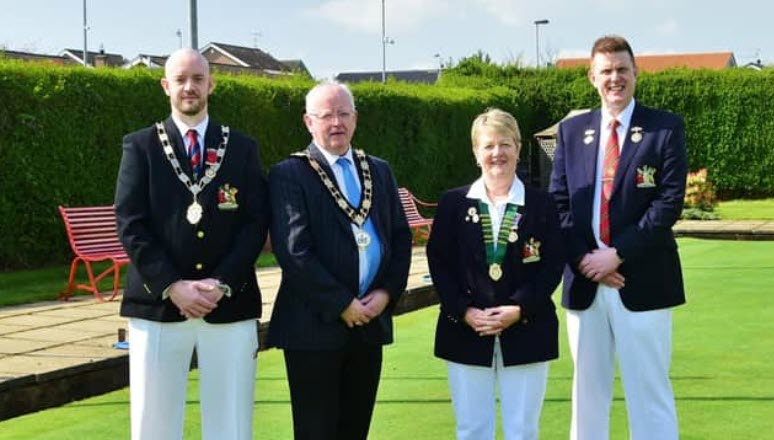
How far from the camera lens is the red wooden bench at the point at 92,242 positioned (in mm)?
9109

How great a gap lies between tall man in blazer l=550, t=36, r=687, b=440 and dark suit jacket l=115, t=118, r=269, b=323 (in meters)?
1.24

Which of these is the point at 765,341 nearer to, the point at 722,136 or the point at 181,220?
the point at 181,220

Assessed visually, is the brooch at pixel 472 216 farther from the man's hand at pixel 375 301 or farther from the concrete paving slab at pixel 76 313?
the concrete paving slab at pixel 76 313

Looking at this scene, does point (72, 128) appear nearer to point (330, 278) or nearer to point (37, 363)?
point (37, 363)

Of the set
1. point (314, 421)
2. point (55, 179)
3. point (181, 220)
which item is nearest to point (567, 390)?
point (314, 421)

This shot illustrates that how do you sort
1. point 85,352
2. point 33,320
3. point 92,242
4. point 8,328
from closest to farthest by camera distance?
point 85,352 → point 8,328 → point 33,320 → point 92,242

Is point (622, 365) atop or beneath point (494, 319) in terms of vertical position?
beneath

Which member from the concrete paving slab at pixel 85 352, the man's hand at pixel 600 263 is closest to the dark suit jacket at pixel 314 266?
the man's hand at pixel 600 263

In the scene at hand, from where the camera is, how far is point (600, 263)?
3795 millimetres

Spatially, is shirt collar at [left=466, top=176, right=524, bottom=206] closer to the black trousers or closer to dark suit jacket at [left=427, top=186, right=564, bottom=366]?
dark suit jacket at [left=427, top=186, right=564, bottom=366]

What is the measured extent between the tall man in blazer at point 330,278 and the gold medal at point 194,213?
0.26 meters

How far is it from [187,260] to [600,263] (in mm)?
1501

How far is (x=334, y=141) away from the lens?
361 centimetres

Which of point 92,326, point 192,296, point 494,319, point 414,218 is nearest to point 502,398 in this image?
point 494,319
